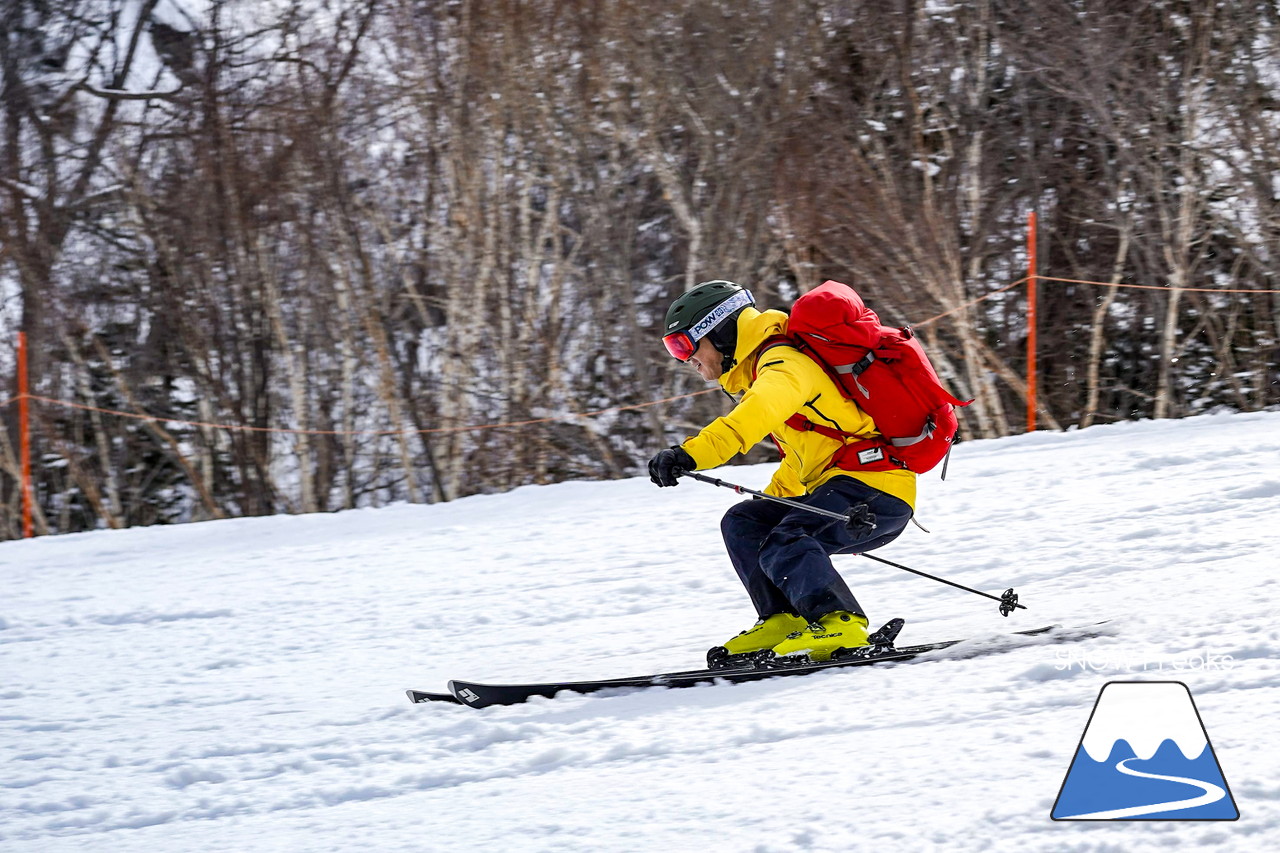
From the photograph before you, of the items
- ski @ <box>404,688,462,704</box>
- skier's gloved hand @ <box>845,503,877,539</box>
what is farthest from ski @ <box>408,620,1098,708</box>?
skier's gloved hand @ <box>845,503,877,539</box>

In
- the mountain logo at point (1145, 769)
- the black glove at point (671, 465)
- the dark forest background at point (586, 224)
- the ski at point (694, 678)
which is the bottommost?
the mountain logo at point (1145, 769)

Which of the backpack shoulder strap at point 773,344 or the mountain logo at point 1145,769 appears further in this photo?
the backpack shoulder strap at point 773,344

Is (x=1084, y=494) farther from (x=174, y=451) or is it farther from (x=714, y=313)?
(x=174, y=451)

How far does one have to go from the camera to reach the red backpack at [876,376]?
3.55 metres

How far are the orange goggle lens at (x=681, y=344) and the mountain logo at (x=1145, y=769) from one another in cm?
156

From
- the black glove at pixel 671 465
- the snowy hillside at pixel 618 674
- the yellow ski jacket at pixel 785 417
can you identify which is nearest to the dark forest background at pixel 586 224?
the snowy hillside at pixel 618 674

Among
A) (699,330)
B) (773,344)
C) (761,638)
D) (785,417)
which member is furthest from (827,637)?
(699,330)

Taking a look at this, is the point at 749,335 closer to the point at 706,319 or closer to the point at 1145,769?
the point at 706,319

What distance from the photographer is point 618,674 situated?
158 inches

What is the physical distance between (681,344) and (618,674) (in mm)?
1159

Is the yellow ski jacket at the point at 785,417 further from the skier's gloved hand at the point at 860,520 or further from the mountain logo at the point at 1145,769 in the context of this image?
the mountain logo at the point at 1145,769

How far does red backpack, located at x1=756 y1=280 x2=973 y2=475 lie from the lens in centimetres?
355

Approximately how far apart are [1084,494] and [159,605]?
4.58m

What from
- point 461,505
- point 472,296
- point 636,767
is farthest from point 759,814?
point 472,296
